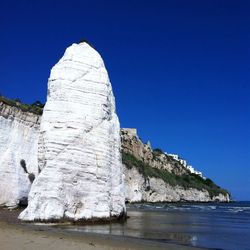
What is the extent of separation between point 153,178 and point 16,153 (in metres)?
67.4

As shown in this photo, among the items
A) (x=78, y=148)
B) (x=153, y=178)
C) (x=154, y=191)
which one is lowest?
(x=78, y=148)

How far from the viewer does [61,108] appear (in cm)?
2281

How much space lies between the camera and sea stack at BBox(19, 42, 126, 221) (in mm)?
20750

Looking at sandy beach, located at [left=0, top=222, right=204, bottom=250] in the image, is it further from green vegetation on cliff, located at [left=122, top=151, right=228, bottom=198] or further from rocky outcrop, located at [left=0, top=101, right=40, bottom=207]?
green vegetation on cliff, located at [left=122, top=151, right=228, bottom=198]

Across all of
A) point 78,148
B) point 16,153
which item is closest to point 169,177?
point 16,153

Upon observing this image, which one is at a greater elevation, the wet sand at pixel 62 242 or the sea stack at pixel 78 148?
the sea stack at pixel 78 148

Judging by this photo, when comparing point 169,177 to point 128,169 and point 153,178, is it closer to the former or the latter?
point 153,178

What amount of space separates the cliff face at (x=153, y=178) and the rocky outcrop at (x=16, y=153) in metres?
46.0

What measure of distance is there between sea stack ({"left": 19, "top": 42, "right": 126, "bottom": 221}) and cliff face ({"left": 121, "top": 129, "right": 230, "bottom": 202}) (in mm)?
56894

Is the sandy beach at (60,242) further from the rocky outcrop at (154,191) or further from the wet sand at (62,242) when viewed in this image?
the rocky outcrop at (154,191)

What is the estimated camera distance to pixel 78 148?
22.0 m

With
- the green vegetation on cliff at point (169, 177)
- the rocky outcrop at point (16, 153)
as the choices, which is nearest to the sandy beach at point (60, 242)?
the rocky outcrop at point (16, 153)

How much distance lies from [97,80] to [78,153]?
417cm

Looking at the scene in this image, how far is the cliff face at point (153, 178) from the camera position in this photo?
278 ft
